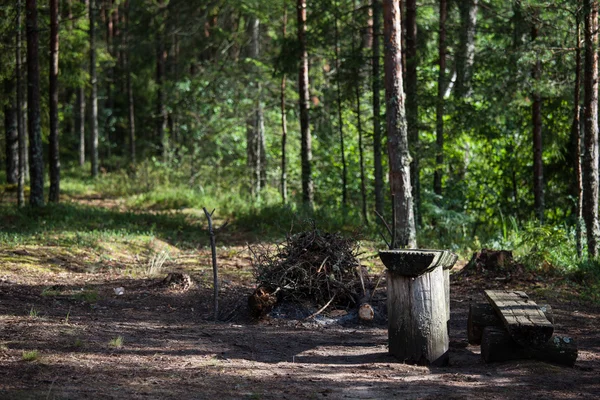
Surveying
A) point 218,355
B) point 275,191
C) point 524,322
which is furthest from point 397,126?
point 275,191

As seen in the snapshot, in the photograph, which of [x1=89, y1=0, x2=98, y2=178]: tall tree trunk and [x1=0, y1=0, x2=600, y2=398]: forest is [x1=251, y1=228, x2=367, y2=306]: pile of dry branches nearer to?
[x1=0, y1=0, x2=600, y2=398]: forest

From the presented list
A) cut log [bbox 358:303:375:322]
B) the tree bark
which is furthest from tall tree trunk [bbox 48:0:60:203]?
the tree bark

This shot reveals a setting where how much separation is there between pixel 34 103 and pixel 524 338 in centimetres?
1512

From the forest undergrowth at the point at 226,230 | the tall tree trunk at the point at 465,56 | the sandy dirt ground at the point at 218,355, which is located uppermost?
the tall tree trunk at the point at 465,56

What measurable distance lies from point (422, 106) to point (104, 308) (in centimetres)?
1038

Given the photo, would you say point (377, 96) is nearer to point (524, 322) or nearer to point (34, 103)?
point (34, 103)

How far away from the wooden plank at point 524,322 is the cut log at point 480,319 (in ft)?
0.97

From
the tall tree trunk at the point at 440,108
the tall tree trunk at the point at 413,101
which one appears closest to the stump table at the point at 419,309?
the tall tree trunk at the point at 413,101

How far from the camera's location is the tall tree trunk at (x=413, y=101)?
51.2 feet

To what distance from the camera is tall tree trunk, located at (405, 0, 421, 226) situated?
51.2 ft

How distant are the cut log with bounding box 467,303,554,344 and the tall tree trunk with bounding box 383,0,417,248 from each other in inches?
235

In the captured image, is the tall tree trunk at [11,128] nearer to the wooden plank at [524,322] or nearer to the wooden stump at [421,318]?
the wooden stump at [421,318]

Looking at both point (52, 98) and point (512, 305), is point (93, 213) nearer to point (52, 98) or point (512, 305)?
point (52, 98)

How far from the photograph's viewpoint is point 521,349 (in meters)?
6.23
